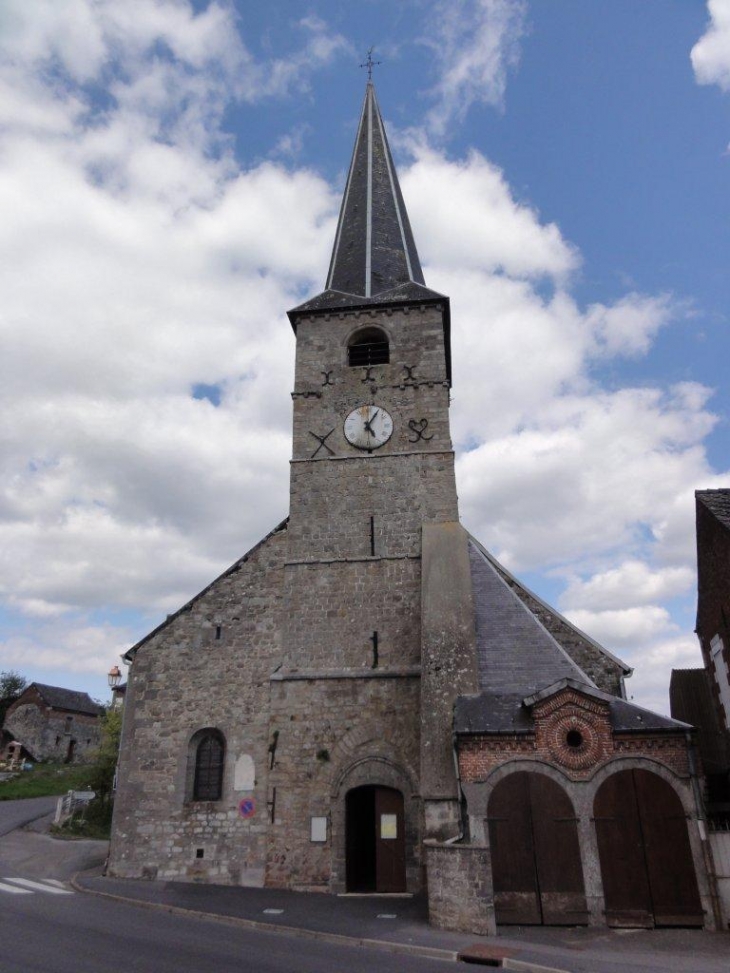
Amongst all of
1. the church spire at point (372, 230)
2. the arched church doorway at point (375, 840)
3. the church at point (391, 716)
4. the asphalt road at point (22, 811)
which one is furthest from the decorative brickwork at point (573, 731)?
the asphalt road at point (22, 811)

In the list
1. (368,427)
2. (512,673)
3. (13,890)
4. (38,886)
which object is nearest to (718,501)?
(512,673)

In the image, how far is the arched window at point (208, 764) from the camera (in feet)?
46.3

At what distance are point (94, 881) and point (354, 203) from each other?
20.6 meters

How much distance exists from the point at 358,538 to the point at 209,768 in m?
6.08

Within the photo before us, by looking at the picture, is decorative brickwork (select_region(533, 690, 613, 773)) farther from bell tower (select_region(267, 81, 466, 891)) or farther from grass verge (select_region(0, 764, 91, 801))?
grass verge (select_region(0, 764, 91, 801))

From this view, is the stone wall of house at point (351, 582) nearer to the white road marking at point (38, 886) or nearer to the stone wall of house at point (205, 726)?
the stone wall of house at point (205, 726)

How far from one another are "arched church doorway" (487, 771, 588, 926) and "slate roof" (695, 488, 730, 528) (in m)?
5.85

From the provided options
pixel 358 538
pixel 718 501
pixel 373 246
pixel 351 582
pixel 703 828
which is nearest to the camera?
pixel 703 828

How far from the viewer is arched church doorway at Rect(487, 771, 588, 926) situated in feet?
32.4

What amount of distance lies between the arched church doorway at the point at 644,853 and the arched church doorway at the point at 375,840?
14.2ft

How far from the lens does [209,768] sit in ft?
46.9

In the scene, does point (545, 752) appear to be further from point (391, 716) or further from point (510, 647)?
point (391, 716)

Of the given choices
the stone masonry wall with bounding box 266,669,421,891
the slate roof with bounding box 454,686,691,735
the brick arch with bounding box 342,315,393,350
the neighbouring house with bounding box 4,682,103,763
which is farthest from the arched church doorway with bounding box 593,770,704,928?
the neighbouring house with bounding box 4,682,103,763

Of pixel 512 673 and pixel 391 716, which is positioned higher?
pixel 512 673
